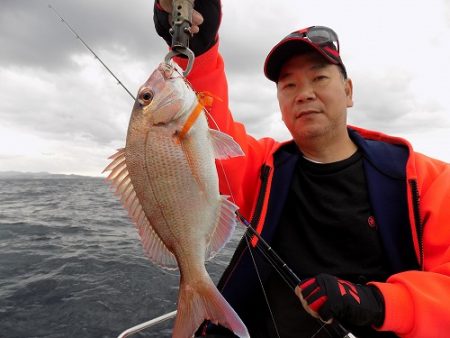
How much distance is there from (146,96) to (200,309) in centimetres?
128

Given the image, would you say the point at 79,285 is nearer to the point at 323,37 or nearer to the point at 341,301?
the point at 341,301

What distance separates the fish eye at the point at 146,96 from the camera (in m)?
1.91

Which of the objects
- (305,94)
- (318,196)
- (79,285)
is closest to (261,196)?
(318,196)

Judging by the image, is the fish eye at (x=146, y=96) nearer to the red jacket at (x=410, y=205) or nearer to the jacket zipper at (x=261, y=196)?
the red jacket at (x=410, y=205)

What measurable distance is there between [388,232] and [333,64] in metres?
1.43

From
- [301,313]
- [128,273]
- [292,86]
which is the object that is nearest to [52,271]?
[128,273]

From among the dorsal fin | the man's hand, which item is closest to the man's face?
the man's hand

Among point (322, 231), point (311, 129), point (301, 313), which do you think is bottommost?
point (301, 313)

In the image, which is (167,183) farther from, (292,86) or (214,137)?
(292,86)

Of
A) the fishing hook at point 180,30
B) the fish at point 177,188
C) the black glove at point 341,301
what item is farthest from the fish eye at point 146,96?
the black glove at point 341,301

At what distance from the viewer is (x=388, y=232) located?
2.48 metres

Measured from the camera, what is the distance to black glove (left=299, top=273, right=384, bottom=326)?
2.03 metres

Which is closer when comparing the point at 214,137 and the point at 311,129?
the point at 214,137

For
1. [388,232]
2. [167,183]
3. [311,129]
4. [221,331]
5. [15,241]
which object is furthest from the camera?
[15,241]
